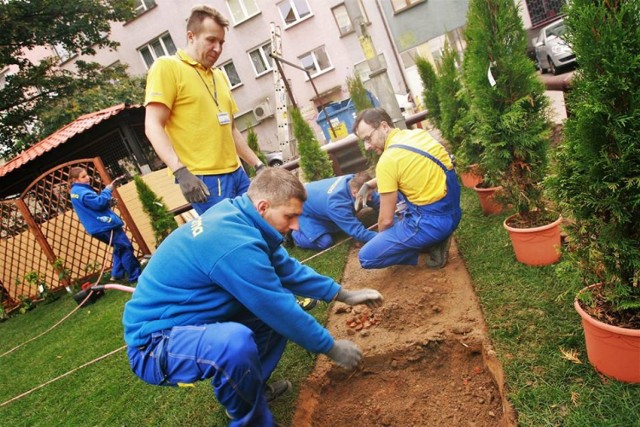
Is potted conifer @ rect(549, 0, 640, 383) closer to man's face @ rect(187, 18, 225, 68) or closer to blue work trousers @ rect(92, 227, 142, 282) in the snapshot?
man's face @ rect(187, 18, 225, 68)

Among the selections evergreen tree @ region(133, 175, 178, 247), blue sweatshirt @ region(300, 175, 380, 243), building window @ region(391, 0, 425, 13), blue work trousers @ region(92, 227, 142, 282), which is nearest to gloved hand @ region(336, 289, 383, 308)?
blue sweatshirt @ region(300, 175, 380, 243)

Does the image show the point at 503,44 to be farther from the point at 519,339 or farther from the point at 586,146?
the point at 519,339

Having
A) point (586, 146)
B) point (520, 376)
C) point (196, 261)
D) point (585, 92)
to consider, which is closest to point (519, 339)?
point (520, 376)

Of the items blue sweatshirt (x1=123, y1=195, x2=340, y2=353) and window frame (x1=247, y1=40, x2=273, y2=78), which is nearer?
blue sweatshirt (x1=123, y1=195, x2=340, y2=353)

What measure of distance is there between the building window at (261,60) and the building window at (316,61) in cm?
168

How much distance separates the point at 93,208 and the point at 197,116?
390 centimetres

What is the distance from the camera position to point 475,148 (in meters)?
4.18

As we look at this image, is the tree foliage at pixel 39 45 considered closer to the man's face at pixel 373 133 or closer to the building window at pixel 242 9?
the building window at pixel 242 9

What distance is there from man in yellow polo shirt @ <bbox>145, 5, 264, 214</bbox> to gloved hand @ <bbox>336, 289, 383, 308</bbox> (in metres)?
1.26

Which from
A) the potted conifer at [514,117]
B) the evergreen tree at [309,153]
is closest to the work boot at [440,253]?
the potted conifer at [514,117]

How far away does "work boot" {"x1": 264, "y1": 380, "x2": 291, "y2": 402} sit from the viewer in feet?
7.58

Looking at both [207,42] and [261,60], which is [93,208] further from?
[261,60]

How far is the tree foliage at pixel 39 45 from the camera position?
12062mm

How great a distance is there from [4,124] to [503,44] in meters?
15.9
